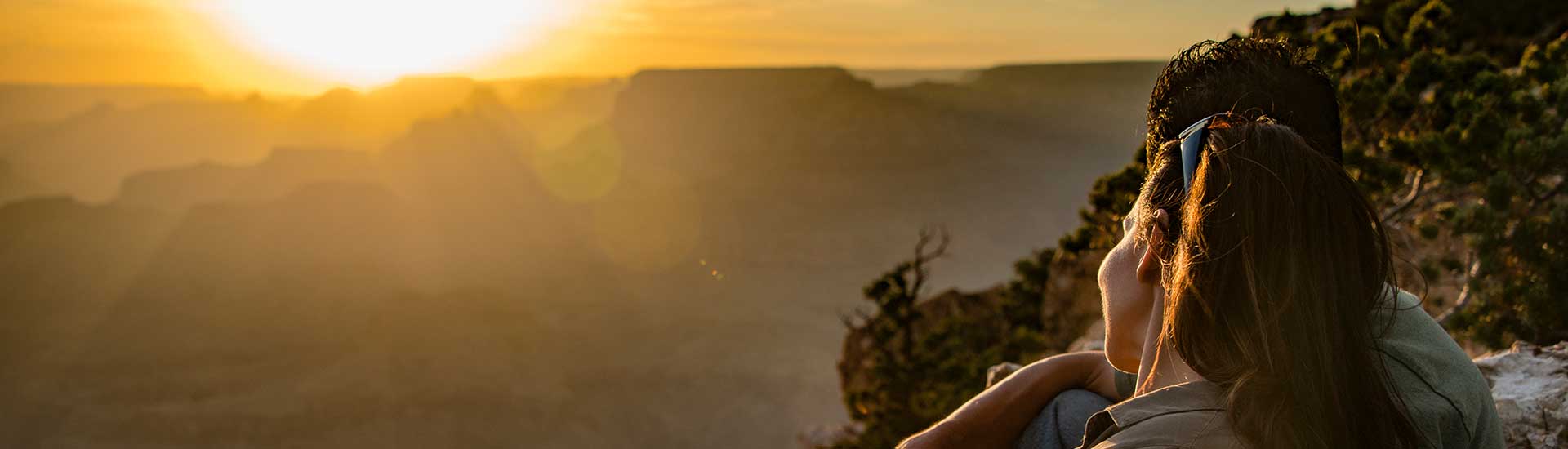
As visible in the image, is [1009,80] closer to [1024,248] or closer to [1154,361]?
[1024,248]

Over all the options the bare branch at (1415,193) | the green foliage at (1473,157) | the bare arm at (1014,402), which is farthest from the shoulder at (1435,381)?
the bare branch at (1415,193)

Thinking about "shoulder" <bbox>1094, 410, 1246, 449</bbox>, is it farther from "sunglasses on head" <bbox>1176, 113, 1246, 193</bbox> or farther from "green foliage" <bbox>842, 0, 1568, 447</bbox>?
"green foliage" <bbox>842, 0, 1568, 447</bbox>

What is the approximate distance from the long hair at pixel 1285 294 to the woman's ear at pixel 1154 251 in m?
0.08

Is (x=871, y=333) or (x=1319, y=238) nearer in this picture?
(x=1319, y=238)

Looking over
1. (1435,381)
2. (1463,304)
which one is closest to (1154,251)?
(1435,381)

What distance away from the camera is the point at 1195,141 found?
149cm

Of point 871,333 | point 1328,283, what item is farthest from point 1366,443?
point 871,333

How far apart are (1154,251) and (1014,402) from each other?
102 centimetres

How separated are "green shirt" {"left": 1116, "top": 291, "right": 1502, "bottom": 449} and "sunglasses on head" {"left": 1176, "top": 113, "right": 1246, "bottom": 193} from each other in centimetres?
36

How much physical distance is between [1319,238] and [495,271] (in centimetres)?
5282

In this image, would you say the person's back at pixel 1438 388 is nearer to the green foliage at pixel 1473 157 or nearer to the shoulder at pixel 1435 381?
the shoulder at pixel 1435 381

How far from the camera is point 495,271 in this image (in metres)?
51.7

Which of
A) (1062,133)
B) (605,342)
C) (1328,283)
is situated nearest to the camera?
(1328,283)

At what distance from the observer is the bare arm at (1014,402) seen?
2.49 meters
